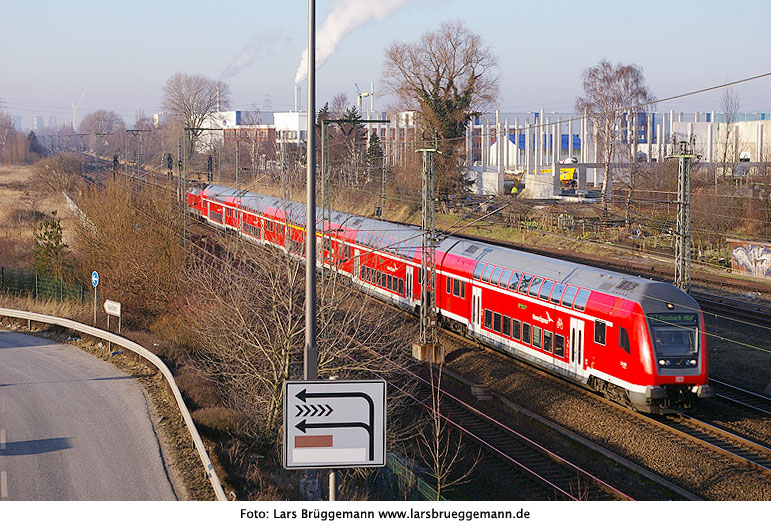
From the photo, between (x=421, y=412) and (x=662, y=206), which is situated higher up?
(x=662, y=206)

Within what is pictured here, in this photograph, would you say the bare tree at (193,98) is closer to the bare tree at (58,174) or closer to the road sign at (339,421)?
the bare tree at (58,174)

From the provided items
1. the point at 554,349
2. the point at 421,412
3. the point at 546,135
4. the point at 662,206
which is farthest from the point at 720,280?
the point at 546,135

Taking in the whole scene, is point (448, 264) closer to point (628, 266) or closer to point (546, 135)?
point (628, 266)

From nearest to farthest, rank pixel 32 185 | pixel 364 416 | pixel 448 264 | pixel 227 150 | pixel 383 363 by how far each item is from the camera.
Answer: pixel 364 416 → pixel 383 363 → pixel 448 264 → pixel 32 185 → pixel 227 150

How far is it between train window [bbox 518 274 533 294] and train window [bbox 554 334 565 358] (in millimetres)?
1818

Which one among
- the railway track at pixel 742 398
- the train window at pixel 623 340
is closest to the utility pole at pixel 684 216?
the railway track at pixel 742 398

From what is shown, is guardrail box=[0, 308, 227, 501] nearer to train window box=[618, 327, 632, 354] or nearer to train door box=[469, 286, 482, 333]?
train window box=[618, 327, 632, 354]

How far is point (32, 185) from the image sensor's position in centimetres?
7669

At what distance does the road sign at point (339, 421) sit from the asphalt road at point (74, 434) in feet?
18.3


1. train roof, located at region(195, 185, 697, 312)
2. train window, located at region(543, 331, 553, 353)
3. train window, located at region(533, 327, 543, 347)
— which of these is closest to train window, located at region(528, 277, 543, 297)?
train roof, located at region(195, 185, 697, 312)

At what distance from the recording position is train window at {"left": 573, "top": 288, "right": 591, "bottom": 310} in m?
18.7

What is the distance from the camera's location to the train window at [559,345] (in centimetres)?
1959

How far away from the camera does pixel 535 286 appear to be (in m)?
20.7

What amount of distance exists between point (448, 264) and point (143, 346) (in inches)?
388
